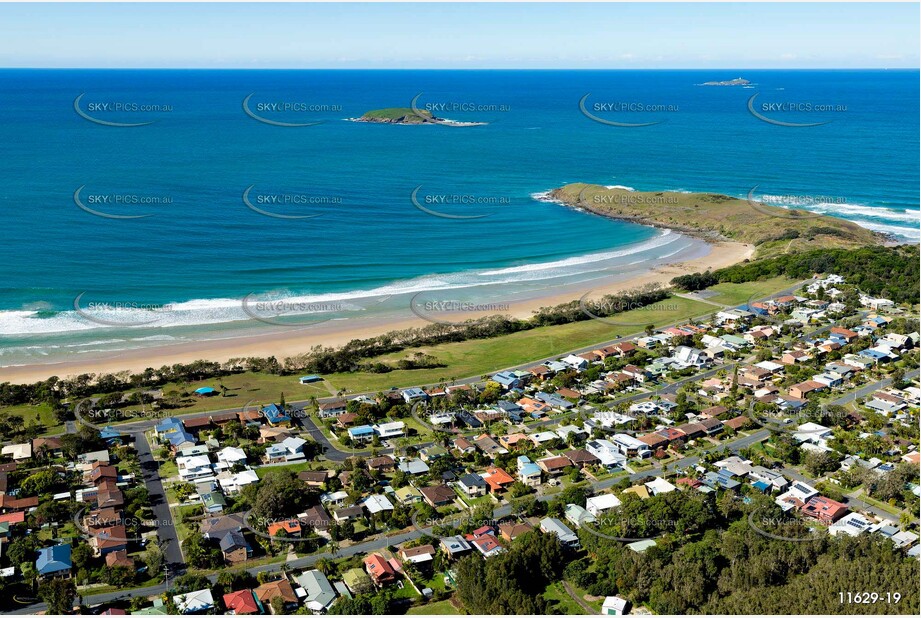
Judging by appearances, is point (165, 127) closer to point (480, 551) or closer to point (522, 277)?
point (522, 277)

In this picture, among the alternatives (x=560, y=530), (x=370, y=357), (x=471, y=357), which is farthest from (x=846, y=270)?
(x=560, y=530)

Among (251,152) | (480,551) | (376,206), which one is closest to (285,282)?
(376,206)

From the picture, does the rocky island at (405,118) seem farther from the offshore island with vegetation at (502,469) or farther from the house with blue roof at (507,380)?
the house with blue roof at (507,380)

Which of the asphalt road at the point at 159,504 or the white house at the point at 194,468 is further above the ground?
the white house at the point at 194,468

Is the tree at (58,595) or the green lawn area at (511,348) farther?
the green lawn area at (511,348)

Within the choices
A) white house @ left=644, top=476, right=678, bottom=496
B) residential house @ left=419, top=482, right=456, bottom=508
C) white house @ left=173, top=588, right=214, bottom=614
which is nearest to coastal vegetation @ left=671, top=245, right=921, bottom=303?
white house @ left=644, top=476, right=678, bottom=496

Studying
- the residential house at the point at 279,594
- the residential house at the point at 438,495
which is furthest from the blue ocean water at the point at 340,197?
the residential house at the point at 279,594

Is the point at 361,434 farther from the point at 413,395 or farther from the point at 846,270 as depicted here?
the point at 846,270

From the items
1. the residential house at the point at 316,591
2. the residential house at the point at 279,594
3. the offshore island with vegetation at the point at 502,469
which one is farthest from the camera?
the offshore island with vegetation at the point at 502,469
